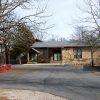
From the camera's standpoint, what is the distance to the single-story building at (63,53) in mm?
67375

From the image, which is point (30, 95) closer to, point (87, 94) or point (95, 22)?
point (87, 94)

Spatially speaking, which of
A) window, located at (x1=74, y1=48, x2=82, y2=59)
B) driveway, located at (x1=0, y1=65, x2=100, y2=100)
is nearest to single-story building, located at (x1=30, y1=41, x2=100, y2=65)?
window, located at (x1=74, y1=48, x2=82, y2=59)

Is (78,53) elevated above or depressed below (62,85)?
above

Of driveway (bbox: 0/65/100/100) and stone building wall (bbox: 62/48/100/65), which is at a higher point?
stone building wall (bbox: 62/48/100/65)

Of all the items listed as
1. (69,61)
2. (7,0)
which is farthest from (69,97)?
(69,61)

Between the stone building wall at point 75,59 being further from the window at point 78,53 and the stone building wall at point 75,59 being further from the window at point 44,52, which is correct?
the window at point 44,52

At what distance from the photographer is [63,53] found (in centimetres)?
6850

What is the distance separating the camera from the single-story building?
2653 inches

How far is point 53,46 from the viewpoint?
6906 cm

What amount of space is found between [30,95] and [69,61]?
5053 cm

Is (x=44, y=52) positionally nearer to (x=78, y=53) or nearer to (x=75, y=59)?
(x=75, y=59)

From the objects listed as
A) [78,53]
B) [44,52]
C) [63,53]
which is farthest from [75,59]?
[44,52]

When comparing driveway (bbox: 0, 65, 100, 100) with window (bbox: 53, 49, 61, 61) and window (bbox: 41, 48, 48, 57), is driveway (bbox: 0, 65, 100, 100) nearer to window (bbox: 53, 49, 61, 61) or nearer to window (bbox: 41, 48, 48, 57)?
window (bbox: 41, 48, 48, 57)

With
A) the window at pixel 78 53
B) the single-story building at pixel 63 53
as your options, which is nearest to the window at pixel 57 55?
the single-story building at pixel 63 53
